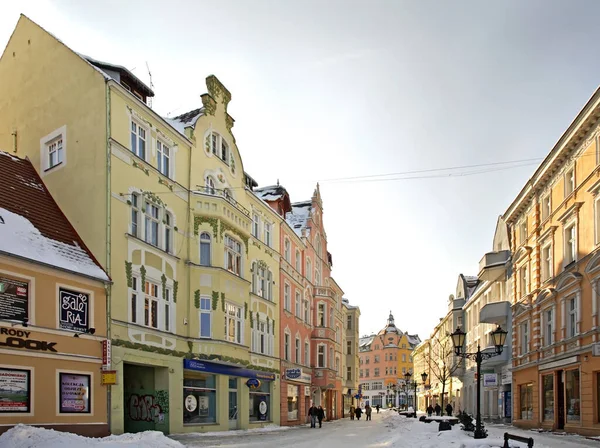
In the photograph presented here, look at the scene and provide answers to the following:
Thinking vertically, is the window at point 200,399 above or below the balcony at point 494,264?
below

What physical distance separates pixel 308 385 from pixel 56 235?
26397 mm

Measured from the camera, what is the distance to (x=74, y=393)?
755 inches

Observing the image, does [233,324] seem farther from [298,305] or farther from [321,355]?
[321,355]

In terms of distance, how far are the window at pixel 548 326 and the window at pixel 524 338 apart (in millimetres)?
3829

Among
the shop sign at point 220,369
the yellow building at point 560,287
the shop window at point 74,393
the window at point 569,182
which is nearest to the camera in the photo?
the shop window at point 74,393

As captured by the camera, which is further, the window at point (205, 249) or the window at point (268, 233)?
the window at point (268, 233)

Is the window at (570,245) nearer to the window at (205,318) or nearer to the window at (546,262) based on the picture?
the window at (546,262)

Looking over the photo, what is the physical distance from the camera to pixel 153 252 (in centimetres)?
2392

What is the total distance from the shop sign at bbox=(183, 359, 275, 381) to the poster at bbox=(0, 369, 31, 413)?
8.16 m

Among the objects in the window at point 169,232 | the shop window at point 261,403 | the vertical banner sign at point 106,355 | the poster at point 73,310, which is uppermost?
the window at point 169,232

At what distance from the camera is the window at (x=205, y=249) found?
2714 centimetres

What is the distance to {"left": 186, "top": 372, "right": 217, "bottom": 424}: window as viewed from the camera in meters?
25.7

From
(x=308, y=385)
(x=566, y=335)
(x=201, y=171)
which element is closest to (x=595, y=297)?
(x=566, y=335)

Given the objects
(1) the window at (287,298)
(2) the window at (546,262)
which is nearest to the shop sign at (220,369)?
(1) the window at (287,298)
